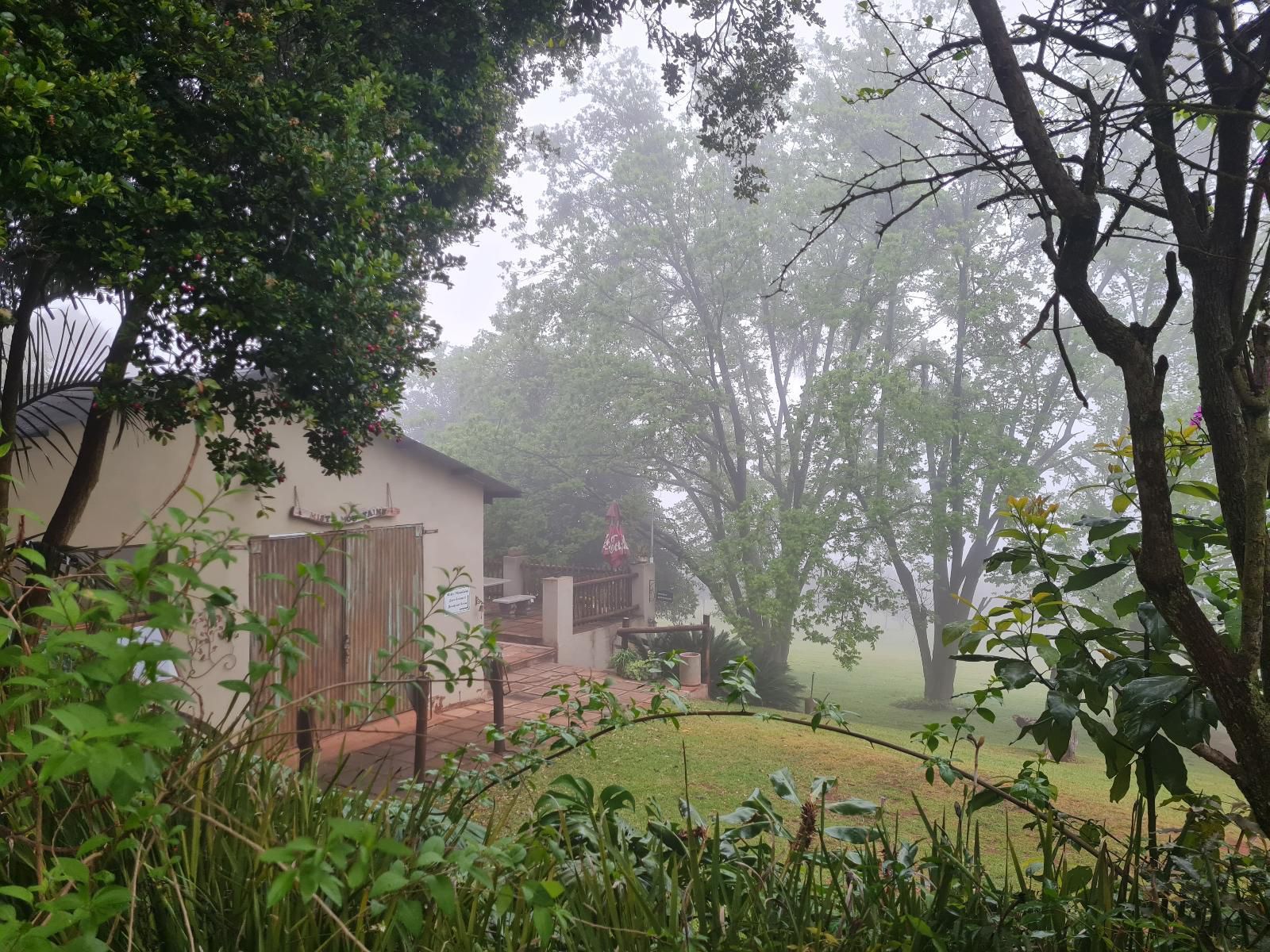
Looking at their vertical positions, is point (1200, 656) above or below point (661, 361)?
below

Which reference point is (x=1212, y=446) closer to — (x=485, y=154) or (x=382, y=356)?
(x=382, y=356)

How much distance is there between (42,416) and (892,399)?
37.8 feet

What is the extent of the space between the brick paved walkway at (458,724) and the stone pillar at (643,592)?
113 inches

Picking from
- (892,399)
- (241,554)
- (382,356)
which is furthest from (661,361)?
(382,356)

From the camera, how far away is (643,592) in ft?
45.0

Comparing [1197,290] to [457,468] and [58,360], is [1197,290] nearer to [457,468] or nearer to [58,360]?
[58,360]

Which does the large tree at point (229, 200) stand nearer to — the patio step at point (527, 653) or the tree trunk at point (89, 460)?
the tree trunk at point (89, 460)

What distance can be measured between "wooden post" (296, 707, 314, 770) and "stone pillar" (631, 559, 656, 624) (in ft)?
34.9

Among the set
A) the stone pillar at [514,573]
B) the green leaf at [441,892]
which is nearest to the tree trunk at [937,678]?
the stone pillar at [514,573]

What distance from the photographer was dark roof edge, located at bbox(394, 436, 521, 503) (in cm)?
766

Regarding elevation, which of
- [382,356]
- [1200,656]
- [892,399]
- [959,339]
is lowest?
[1200,656]

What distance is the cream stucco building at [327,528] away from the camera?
5.28 meters

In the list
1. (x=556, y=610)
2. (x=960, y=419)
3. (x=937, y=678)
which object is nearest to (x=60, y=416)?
(x=556, y=610)

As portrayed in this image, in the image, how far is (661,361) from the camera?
16969 mm
